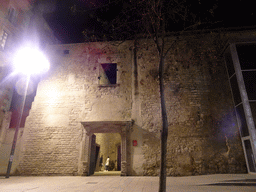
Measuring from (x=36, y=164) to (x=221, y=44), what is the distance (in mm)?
11842

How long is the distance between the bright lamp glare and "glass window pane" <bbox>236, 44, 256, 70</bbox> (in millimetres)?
10818

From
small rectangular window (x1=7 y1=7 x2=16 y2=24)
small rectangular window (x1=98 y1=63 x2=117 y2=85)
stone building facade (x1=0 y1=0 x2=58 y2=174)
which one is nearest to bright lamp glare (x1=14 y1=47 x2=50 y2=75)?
stone building facade (x1=0 y1=0 x2=58 y2=174)

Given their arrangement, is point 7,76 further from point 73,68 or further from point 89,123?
point 89,123

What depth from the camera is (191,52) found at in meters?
8.95

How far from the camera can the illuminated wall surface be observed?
745 cm

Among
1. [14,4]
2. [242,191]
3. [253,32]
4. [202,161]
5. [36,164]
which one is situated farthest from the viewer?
[14,4]

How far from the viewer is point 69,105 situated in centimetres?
864

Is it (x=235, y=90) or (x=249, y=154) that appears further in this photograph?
(x=235, y=90)

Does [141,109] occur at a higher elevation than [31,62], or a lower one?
lower

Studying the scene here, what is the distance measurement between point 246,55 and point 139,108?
6.18 metres

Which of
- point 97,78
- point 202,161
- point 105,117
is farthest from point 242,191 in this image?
point 97,78

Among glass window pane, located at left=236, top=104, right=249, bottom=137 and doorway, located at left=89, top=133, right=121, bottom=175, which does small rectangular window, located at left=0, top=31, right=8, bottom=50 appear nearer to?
doorway, located at left=89, top=133, right=121, bottom=175

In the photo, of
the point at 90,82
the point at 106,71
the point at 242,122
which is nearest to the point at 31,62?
the point at 90,82

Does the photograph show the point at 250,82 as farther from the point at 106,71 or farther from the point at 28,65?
the point at 28,65
